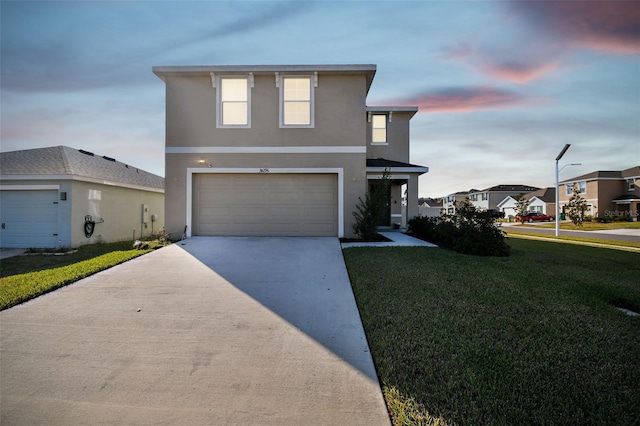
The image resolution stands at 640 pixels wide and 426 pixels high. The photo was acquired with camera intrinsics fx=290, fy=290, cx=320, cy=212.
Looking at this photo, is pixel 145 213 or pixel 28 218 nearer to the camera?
pixel 28 218

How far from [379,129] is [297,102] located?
6.84 meters

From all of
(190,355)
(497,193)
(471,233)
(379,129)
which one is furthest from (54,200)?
(497,193)

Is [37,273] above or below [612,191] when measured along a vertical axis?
below

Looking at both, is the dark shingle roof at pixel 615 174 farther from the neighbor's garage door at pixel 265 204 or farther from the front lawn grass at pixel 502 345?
the neighbor's garage door at pixel 265 204

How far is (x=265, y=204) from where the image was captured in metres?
10.9

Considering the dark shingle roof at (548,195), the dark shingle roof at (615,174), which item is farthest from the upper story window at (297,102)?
the dark shingle roof at (548,195)

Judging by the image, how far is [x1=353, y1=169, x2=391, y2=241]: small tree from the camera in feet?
33.5

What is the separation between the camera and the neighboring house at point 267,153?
10844 mm

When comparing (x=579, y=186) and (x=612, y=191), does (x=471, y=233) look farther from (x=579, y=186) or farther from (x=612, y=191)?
(x=579, y=186)

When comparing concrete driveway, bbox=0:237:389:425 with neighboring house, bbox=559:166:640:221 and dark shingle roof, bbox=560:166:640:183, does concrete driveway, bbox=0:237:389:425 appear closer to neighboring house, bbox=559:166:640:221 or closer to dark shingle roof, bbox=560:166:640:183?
neighboring house, bbox=559:166:640:221

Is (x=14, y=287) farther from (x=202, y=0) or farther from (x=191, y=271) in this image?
(x=202, y=0)

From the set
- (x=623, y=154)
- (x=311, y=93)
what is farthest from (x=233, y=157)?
(x=623, y=154)

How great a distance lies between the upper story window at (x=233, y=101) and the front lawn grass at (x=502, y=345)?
761 cm

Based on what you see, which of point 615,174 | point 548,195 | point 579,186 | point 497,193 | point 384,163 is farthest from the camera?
point 497,193
